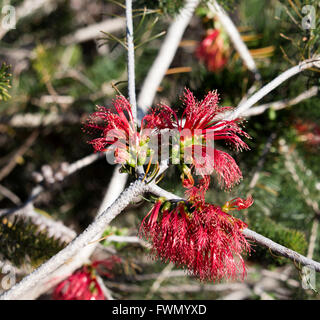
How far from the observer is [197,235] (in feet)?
1.71

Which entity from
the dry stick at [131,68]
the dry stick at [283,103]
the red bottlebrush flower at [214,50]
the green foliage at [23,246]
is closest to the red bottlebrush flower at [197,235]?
the dry stick at [131,68]

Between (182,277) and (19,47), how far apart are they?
4.05 ft

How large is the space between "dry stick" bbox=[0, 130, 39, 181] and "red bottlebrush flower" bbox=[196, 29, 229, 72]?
73cm

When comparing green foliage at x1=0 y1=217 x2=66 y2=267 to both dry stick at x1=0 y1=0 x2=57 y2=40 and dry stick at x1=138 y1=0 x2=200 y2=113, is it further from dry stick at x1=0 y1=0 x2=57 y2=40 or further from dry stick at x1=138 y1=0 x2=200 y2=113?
dry stick at x1=0 y1=0 x2=57 y2=40

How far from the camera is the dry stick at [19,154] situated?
1.30 m

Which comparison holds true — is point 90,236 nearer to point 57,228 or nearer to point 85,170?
point 57,228

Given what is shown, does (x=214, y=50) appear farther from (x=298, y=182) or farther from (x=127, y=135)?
(x=127, y=135)

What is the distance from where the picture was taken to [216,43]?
1.24 m

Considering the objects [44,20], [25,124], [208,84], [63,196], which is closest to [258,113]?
[208,84]

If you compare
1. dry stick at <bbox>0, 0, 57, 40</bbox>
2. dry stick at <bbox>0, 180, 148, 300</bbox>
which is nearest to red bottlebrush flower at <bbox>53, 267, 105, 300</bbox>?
dry stick at <bbox>0, 180, 148, 300</bbox>

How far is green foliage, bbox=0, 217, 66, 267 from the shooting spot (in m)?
0.72

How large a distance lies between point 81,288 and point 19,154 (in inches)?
26.6

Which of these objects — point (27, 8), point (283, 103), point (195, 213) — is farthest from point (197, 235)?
point (27, 8)

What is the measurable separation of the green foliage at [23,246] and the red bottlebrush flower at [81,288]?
6.1 inches
